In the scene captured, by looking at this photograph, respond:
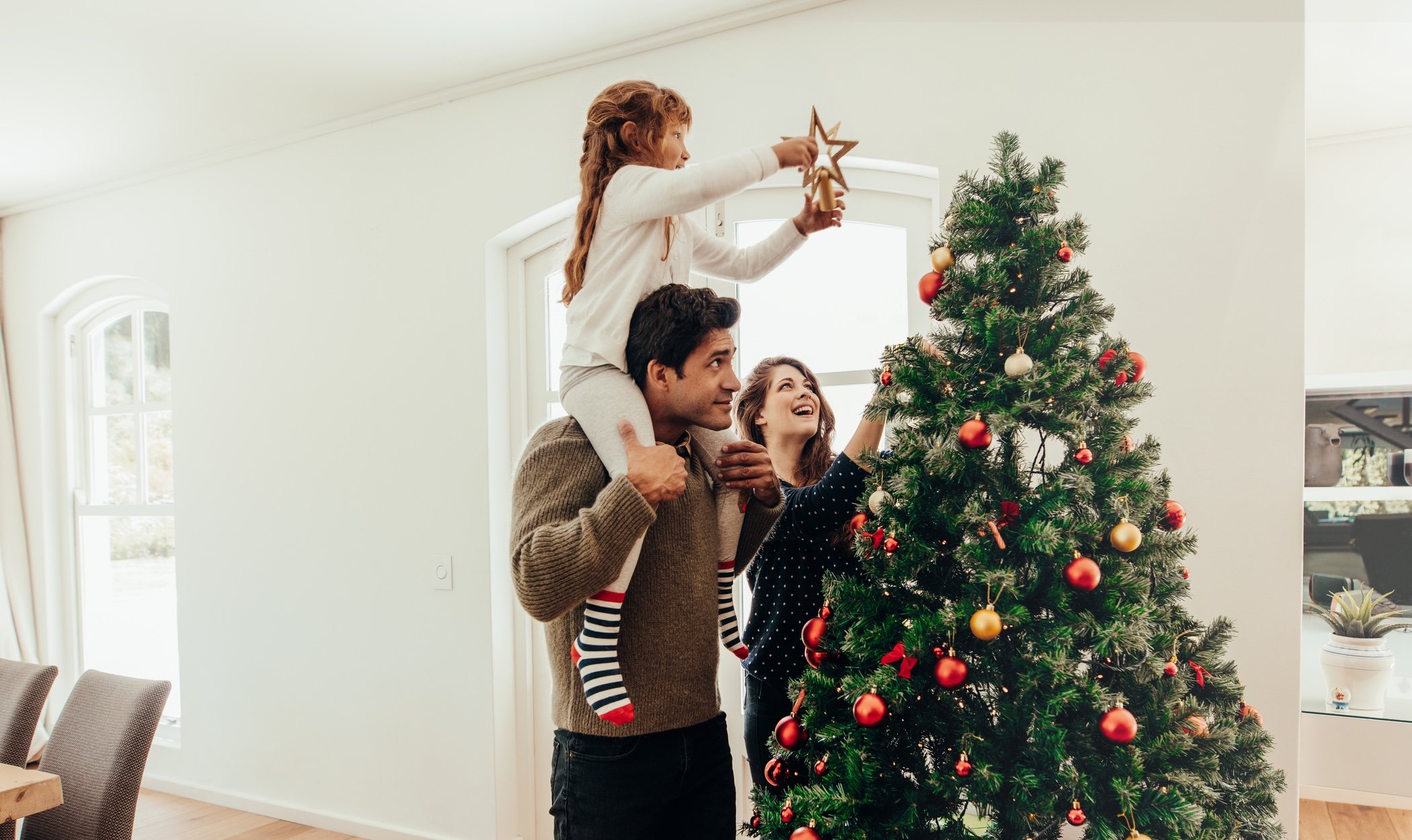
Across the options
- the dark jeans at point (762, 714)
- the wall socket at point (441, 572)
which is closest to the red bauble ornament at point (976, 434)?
the dark jeans at point (762, 714)

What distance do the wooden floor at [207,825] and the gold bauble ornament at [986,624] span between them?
3026 millimetres

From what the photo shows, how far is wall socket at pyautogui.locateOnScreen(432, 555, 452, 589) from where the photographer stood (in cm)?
302

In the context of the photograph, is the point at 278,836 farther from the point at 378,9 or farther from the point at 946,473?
the point at 946,473

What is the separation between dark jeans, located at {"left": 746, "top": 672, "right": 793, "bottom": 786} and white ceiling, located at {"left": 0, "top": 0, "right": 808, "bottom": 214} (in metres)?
1.79

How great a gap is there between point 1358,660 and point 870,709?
231 cm

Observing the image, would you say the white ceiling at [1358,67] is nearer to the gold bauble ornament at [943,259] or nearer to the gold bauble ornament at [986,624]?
the gold bauble ornament at [943,259]

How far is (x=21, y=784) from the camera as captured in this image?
5.43 ft

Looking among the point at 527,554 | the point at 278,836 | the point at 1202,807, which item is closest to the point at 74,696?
the point at 278,836

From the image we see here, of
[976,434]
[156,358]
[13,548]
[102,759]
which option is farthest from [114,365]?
[976,434]

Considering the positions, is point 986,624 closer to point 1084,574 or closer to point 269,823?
point 1084,574

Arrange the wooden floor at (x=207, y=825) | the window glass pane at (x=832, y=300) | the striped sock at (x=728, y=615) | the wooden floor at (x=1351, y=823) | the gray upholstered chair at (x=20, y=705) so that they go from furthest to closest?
the wooden floor at (x=207, y=825)
the wooden floor at (x=1351, y=823)
the window glass pane at (x=832, y=300)
the gray upholstered chair at (x=20, y=705)
the striped sock at (x=728, y=615)

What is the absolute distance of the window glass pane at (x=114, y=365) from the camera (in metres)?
4.08

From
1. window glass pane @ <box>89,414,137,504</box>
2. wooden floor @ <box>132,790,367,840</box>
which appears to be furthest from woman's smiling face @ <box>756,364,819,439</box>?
window glass pane @ <box>89,414,137,504</box>

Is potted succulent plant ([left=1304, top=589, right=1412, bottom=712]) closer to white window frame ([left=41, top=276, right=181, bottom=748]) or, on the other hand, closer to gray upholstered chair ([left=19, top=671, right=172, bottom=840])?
gray upholstered chair ([left=19, top=671, right=172, bottom=840])
